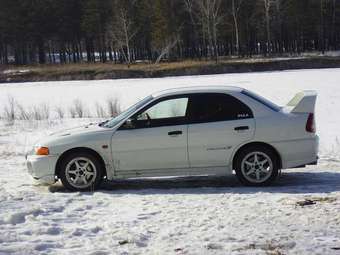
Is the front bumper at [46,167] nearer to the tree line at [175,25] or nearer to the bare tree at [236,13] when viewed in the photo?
the tree line at [175,25]

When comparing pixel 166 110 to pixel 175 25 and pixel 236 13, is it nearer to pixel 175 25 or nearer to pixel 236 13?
pixel 175 25

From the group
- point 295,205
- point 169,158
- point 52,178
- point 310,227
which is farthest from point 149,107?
point 310,227

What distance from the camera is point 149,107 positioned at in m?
8.80

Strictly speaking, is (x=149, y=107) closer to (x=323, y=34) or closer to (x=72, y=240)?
(x=72, y=240)

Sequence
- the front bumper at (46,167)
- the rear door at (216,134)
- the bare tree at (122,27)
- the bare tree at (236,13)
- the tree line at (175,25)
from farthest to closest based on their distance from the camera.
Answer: the tree line at (175,25) → the bare tree at (236,13) → the bare tree at (122,27) → the front bumper at (46,167) → the rear door at (216,134)

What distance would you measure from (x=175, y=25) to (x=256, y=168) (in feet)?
230

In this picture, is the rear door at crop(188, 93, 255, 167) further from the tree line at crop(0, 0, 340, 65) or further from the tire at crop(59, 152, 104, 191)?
the tree line at crop(0, 0, 340, 65)

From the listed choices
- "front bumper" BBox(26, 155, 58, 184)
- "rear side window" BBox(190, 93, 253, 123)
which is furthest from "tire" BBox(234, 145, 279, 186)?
"front bumper" BBox(26, 155, 58, 184)

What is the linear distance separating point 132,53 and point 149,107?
75.2m

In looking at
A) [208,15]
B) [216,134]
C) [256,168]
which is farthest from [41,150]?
[208,15]

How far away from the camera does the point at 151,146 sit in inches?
338

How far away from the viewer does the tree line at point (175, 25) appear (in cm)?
7706

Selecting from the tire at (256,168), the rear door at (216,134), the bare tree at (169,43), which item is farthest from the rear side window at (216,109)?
the bare tree at (169,43)

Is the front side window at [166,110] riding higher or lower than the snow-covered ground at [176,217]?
higher
